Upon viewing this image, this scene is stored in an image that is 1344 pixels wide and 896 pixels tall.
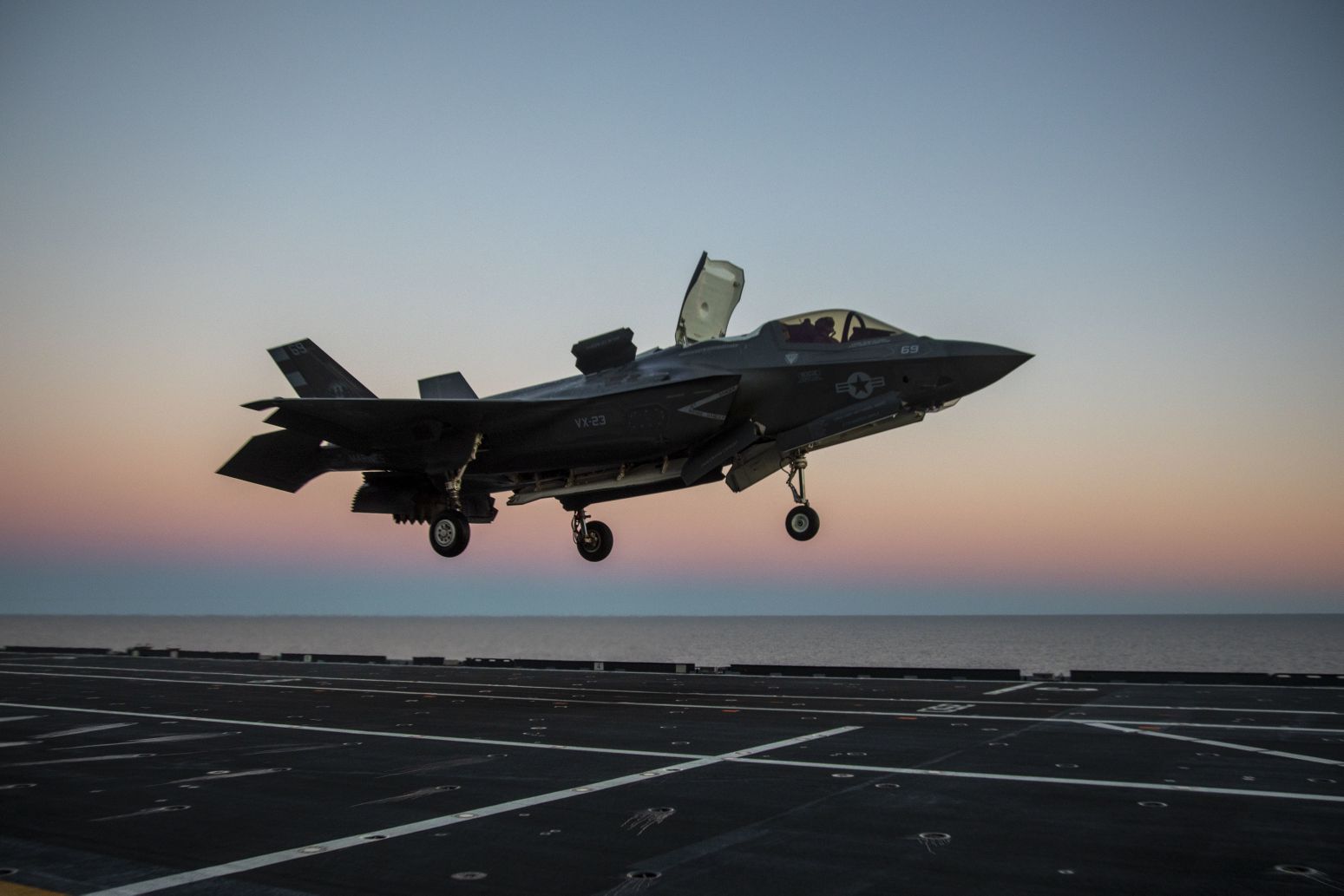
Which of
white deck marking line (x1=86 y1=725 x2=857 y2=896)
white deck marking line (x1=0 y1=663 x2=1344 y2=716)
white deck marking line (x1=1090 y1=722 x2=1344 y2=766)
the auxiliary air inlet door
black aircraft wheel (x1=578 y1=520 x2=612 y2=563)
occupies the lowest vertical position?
white deck marking line (x1=0 y1=663 x2=1344 y2=716)

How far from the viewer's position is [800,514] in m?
18.2

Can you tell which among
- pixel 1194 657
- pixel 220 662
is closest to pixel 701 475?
pixel 220 662

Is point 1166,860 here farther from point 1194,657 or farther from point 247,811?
point 1194,657

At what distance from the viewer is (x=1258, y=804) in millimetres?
8250

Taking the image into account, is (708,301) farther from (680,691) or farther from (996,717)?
(996,717)

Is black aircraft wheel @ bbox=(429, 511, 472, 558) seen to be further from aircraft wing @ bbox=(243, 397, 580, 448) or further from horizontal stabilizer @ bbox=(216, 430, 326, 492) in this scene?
horizontal stabilizer @ bbox=(216, 430, 326, 492)

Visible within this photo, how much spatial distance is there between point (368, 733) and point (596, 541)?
30.8 ft

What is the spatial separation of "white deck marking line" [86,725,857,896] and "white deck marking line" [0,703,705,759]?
33.6 inches

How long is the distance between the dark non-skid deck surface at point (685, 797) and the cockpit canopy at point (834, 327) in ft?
20.8

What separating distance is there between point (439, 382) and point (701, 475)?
6.14m

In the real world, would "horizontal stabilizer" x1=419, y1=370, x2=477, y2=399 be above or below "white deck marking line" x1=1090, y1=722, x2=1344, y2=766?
above

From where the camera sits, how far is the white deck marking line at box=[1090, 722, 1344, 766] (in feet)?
34.1

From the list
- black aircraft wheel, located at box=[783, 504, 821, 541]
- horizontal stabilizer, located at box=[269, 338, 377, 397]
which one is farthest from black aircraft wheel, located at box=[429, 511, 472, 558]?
black aircraft wheel, located at box=[783, 504, 821, 541]

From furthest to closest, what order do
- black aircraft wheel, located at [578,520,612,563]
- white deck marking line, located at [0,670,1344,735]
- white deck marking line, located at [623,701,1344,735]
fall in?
black aircraft wheel, located at [578,520,612,563]
white deck marking line, located at [0,670,1344,735]
white deck marking line, located at [623,701,1344,735]
